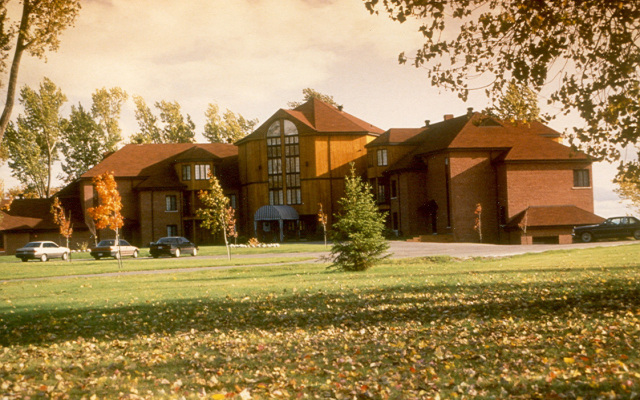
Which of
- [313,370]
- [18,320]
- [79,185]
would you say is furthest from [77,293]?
[79,185]

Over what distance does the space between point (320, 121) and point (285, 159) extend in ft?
18.2

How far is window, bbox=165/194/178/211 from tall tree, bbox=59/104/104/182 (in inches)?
622

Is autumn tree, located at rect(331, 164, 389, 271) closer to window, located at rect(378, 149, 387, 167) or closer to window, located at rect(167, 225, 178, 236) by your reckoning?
window, located at rect(378, 149, 387, 167)

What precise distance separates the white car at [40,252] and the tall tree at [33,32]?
32.8 m

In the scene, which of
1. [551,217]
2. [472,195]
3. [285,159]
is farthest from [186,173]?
[551,217]

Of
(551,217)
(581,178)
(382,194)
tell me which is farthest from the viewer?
(382,194)

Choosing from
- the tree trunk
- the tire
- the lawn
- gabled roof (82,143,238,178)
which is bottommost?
the lawn

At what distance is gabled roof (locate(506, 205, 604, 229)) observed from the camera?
50.2 metres

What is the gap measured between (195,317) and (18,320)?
3.93 metres

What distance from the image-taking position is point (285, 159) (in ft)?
228

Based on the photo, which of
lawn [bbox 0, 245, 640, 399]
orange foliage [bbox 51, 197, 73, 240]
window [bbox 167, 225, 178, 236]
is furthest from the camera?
window [bbox 167, 225, 178, 236]

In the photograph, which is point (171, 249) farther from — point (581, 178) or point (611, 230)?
point (581, 178)

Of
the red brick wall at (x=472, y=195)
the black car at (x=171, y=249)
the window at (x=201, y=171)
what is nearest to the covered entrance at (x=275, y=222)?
the window at (x=201, y=171)

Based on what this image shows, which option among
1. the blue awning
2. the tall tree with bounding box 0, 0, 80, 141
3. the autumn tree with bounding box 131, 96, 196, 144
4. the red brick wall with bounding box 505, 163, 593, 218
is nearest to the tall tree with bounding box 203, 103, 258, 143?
the autumn tree with bounding box 131, 96, 196, 144
